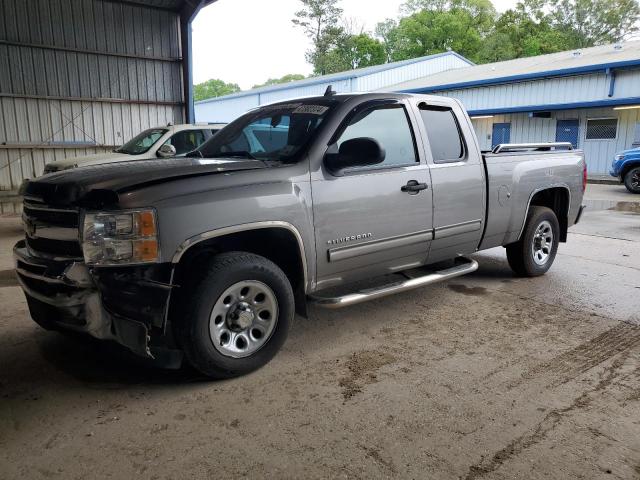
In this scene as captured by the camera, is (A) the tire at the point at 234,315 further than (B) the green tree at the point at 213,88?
No

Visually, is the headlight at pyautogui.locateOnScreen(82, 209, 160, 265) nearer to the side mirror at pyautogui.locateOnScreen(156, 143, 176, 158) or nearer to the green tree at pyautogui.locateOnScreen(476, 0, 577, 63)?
the side mirror at pyautogui.locateOnScreen(156, 143, 176, 158)

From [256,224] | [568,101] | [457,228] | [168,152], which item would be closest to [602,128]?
[568,101]

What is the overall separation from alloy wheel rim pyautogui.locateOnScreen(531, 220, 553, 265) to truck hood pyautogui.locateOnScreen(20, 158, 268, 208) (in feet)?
11.8

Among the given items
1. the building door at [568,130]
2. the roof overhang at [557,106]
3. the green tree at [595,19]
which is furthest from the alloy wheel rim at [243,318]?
the green tree at [595,19]

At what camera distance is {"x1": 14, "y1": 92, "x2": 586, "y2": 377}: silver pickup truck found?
3.08m

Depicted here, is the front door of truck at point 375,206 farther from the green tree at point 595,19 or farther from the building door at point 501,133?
the green tree at point 595,19

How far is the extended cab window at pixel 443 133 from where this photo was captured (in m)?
4.61

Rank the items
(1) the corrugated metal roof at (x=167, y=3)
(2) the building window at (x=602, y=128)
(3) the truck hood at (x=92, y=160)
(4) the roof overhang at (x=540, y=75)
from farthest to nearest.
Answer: (2) the building window at (x=602, y=128) < (4) the roof overhang at (x=540, y=75) < (1) the corrugated metal roof at (x=167, y=3) < (3) the truck hood at (x=92, y=160)

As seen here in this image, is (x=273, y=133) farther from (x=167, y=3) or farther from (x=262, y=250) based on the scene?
(x=167, y=3)

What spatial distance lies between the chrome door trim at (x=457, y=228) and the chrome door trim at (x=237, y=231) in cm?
142

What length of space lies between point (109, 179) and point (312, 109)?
1.75m

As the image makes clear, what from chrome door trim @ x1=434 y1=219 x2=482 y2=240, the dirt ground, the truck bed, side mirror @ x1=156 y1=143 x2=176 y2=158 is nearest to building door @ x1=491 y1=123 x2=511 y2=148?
the truck bed

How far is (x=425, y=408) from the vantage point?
3.10 meters

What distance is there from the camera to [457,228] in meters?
4.71
